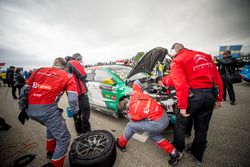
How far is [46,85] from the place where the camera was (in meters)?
1.61

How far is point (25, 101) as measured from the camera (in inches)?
64.9

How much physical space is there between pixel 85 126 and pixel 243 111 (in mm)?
4911

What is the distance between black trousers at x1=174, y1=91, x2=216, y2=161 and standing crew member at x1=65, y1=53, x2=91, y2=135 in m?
2.07

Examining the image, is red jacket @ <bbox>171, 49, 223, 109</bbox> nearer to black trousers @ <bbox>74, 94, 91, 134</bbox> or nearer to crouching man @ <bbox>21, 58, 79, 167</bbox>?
crouching man @ <bbox>21, 58, 79, 167</bbox>

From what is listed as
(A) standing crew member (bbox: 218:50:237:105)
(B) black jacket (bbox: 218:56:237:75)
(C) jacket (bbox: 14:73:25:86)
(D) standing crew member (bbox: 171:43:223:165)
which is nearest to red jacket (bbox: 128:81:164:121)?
(D) standing crew member (bbox: 171:43:223:165)

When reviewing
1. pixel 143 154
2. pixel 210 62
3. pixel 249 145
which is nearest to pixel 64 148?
pixel 143 154

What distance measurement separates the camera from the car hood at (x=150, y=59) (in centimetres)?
238

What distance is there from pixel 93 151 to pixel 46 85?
134cm

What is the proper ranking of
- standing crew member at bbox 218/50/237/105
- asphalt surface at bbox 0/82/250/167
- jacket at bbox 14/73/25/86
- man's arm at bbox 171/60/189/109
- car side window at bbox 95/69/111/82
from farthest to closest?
jacket at bbox 14/73/25/86, standing crew member at bbox 218/50/237/105, car side window at bbox 95/69/111/82, asphalt surface at bbox 0/82/250/167, man's arm at bbox 171/60/189/109

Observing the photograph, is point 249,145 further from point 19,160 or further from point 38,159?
point 19,160

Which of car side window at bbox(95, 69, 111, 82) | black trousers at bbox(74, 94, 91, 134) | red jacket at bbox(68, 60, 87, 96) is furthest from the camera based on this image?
car side window at bbox(95, 69, 111, 82)

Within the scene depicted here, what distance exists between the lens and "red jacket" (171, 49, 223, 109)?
1.54 m

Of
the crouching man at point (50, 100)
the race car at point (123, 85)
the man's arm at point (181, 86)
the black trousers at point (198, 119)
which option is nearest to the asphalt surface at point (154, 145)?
the black trousers at point (198, 119)

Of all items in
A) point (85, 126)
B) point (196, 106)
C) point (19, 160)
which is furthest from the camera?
point (85, 126)
